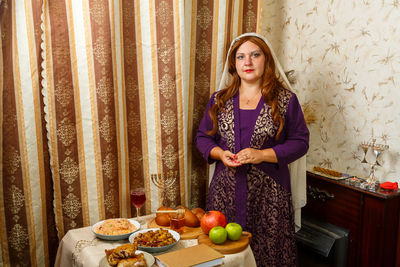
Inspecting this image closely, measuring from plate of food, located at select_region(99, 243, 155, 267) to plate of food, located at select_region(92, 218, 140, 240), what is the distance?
0.17m

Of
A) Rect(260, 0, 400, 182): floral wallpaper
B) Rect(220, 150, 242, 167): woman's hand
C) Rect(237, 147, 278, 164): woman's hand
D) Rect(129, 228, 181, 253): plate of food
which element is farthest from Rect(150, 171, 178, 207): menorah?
Rect(260, 0, 400, 182): floral wallpaper

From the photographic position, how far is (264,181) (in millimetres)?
1801

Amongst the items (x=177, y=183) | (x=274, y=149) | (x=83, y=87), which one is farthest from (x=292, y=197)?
(x=83, y=87)

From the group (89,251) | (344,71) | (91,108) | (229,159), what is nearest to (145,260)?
(89,251)

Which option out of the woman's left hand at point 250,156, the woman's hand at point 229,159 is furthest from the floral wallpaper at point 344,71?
the woman's hand at point 229,159

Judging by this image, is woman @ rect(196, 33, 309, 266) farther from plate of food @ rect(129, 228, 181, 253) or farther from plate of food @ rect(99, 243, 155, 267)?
plate of food @ rect(99, 243, 155, 267)

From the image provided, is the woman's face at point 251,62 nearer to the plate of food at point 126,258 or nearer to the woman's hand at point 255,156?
the woman's hand at point 255,156

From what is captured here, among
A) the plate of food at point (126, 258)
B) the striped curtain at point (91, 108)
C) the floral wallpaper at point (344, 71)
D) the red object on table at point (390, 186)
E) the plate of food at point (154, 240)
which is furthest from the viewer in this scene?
the floral wallpaper at point (344, 71)

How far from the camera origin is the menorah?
6.45 ft

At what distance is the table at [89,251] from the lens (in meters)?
1.29

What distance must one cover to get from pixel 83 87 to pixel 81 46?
21 cm

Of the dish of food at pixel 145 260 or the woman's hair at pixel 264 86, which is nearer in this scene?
the dish of food at pixel 145 260

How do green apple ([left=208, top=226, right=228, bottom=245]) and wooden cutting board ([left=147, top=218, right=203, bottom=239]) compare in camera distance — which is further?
wooden cutting board ([left=147, top=218, right=203, bottom=239])

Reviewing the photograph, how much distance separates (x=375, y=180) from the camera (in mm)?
1845
